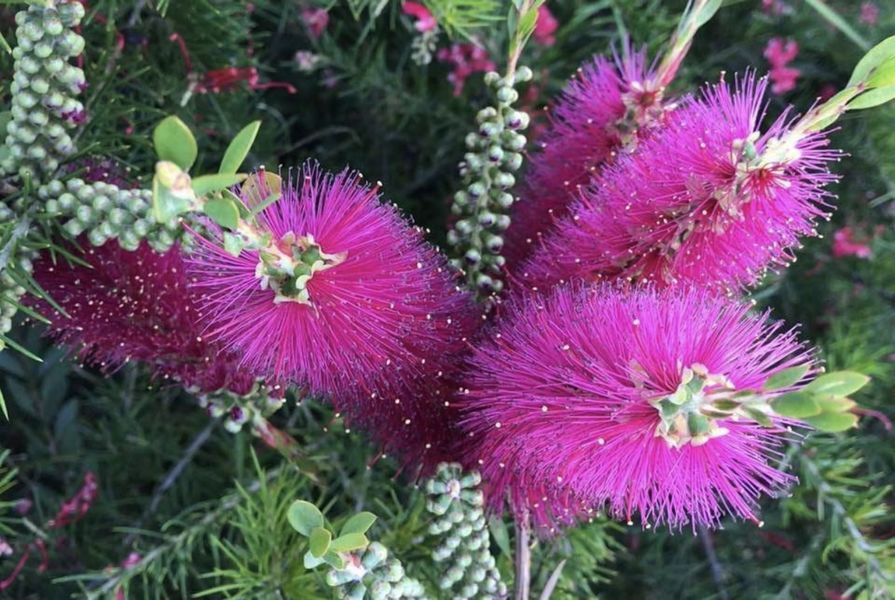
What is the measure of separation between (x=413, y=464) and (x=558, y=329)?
0.12 meters

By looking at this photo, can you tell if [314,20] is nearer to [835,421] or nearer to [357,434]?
[357,434]

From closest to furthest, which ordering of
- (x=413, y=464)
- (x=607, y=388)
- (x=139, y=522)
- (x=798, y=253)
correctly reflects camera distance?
(x=607, y=388), (x=413, y=464), (x=139, y=522), (x=798, y=253)

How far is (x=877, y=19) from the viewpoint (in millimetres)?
643

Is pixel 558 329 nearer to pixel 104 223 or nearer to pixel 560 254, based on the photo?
pixel 560 254

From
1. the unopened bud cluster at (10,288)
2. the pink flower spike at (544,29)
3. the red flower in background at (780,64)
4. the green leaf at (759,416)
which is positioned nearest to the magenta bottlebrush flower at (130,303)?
the unopened bud cluster at (10,288)

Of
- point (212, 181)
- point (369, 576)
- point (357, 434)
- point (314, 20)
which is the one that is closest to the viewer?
point (212, 181)

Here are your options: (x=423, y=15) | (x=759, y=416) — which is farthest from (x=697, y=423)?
(x=423, y=15)

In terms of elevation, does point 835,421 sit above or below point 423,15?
below

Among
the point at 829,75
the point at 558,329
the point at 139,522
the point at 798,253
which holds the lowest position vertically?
the point at 139,522

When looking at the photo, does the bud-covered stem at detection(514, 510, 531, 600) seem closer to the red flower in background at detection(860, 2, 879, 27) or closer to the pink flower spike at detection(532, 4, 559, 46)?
the pink flower spike at detection(532, 4, 559, 46)

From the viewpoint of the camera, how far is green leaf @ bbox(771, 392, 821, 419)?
0.24 m

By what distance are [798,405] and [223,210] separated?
185 millimetres

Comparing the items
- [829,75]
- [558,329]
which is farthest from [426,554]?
[829,75]

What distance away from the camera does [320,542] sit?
0.28 m
